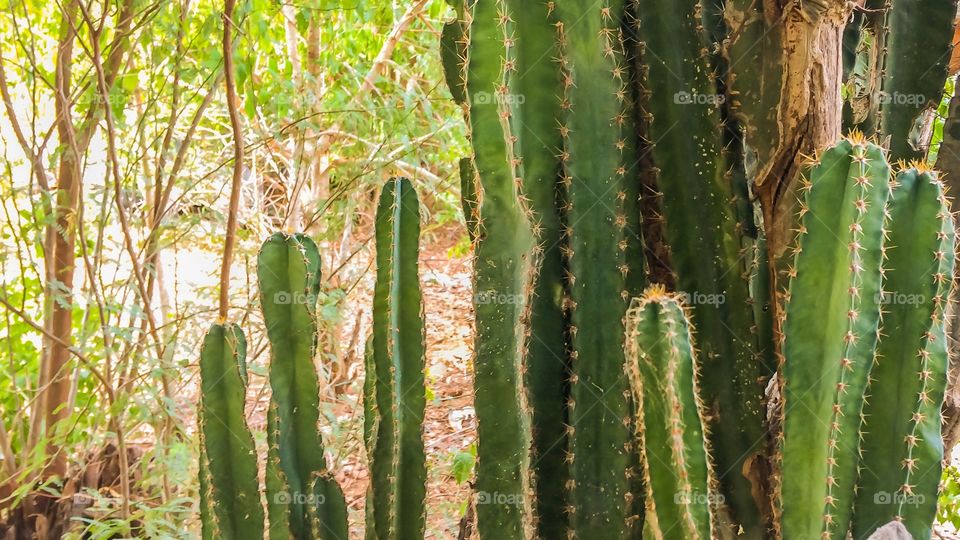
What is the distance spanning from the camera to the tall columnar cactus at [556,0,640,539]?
1366mm

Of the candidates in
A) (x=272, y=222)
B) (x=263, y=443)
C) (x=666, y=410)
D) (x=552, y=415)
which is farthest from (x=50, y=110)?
(x=666, y=410)

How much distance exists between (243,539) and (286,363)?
401mm

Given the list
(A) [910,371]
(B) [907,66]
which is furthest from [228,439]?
(B) [907,66]

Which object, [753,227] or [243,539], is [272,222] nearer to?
[243,539]

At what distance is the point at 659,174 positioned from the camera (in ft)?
4.79

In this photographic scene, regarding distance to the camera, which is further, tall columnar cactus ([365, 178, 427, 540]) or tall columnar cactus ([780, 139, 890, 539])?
tall columnar cactus ([365, 178, 427, 540])

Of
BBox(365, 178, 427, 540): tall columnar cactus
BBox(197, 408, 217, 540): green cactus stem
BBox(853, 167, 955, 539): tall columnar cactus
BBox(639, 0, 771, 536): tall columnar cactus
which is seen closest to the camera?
BBox(853, 167, 955, 539): tall columnar cactus

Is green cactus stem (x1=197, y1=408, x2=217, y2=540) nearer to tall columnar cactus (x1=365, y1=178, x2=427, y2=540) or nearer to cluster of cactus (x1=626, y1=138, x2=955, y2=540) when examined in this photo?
tall columnar cactus (x1=365, y1=178, x2=427, y2=540)

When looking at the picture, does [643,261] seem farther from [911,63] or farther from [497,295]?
[911,63]

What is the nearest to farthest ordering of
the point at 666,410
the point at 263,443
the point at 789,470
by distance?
the point at 666,410, the point at 789,470, the point at 263,443

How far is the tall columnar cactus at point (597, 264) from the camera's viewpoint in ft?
4.48

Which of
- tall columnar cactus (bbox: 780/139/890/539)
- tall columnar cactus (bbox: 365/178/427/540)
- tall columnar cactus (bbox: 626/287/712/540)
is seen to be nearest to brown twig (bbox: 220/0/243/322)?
tall columnar cactus (bbox: 365/178/427/540)

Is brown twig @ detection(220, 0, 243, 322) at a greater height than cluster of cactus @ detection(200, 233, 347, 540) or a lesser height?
greater

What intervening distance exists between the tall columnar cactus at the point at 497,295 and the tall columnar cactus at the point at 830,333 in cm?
43
